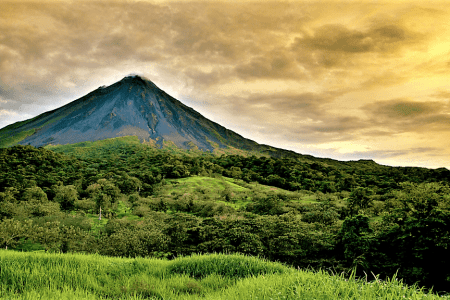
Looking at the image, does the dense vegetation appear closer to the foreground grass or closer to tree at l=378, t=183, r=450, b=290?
tree at l=378, t=183, r=450, b=290

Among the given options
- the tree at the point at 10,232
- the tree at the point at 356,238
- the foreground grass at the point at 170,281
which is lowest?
the tree at the point at 10,232

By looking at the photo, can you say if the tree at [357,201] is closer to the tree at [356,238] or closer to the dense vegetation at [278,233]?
the dense vegetation at [278,233]

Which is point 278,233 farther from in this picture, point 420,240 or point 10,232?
point 10,232

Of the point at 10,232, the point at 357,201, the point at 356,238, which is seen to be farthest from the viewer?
the point at 357,201

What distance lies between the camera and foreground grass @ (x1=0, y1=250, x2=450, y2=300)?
13.8 feet

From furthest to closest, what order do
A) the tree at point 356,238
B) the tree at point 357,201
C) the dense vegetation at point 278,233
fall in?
→ the tree at point 357,201 → the tree at point 356,238 → the dense vegetation at point 278,233

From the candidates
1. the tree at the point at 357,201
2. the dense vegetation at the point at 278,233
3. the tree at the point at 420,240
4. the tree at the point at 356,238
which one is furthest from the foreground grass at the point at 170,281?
the tree at the point at 357,201

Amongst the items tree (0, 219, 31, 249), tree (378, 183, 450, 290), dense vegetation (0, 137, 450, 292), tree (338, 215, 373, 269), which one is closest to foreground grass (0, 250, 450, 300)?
dense vegetation (0, 137, 450, 292)

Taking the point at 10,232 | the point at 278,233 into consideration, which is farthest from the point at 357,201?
the point at 10,232

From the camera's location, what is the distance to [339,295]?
3996mm

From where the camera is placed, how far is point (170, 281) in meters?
6.71

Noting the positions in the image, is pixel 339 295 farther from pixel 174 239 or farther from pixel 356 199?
pixel 356 199

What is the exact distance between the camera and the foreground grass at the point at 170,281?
419 centimetres

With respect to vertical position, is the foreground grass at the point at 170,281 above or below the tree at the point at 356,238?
above
